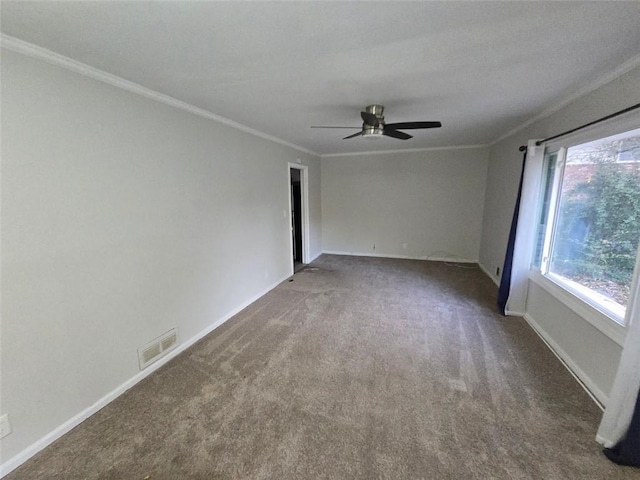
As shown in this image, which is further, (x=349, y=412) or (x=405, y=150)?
(x=405, y=150)

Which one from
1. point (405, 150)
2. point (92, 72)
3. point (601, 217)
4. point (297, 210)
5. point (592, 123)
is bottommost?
point (297, 210)

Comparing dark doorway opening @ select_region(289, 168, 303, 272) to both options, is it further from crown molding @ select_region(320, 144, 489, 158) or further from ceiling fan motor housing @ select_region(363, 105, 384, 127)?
ceiling fan motor housing @ select_region(363, 105, 384, 127)

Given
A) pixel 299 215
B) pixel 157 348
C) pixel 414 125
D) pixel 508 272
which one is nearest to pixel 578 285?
pixel 508 272

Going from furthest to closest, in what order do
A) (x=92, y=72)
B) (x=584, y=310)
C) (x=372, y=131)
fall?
1. (x=372, y=131)
2. (x=584, y=310)
3. (x=92, y=72)

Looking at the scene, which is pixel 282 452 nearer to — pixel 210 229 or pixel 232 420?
pixel 232 420

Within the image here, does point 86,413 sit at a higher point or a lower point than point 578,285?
lower

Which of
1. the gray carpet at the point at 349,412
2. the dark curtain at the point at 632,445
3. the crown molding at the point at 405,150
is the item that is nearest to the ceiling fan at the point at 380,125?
the gray carpet at the point at 349,412

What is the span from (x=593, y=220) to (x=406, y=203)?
360cm

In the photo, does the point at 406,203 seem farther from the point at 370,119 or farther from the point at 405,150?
the point at 370,119

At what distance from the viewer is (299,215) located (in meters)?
5.64

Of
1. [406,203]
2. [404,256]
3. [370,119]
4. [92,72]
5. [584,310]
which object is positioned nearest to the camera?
[92,72]

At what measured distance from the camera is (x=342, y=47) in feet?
5.03

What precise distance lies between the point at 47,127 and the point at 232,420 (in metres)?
2.17

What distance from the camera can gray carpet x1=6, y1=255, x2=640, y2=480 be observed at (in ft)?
4.94
